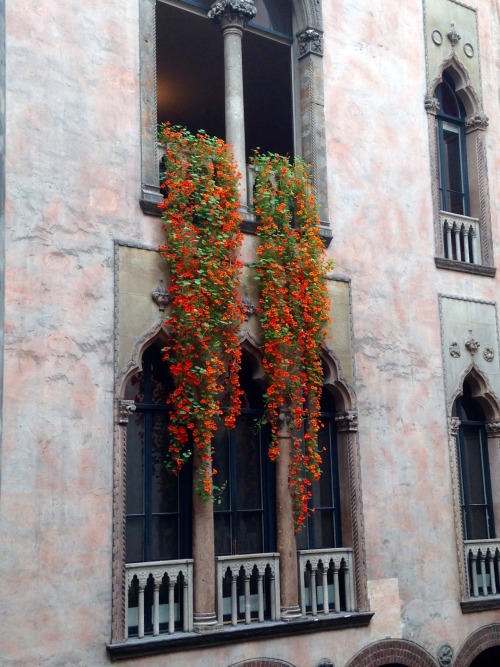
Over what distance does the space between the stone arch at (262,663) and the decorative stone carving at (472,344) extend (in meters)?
5.20

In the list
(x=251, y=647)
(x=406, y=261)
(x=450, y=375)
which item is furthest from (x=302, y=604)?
(x=406, y=261)

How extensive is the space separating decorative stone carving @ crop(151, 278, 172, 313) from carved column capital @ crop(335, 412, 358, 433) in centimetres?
283

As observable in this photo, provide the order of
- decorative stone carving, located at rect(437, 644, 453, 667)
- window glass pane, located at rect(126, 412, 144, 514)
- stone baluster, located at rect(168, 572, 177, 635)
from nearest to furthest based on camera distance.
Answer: stone baluster, located at rect(168, 572, 177, 635)
window glass pane, located at rect(126, 412, 144, 514)
decorative stone carving, located at rect(437, 644, 453, 667)

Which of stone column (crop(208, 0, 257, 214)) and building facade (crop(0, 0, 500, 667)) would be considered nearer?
building facade (crop(0, 0, 500, 667))

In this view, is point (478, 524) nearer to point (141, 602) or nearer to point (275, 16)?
point (141, 602)

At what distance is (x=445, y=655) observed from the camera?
1156 cm

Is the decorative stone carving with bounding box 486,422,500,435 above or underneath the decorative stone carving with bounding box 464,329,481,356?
underneath

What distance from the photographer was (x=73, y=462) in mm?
8930

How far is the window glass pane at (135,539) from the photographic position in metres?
9.45

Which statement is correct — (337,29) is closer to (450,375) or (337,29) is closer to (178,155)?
(178,155)

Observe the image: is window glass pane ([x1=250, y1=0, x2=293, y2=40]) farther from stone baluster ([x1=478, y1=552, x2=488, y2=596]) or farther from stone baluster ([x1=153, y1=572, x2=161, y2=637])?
stone baluster ([x1=478, y1=552, x2=488, y2=596])

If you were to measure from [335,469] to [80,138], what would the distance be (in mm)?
4977

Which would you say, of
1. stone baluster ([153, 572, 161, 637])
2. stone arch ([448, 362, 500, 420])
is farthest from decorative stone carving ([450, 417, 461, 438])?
stone baluster ([153, 572, 161, 637])

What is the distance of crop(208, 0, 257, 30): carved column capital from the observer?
1111 centimetres
